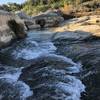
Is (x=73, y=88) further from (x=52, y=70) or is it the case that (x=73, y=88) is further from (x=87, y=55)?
(x=87, y=55)

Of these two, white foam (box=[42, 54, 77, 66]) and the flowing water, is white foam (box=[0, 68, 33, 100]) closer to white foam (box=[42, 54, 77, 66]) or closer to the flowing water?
the flowing water

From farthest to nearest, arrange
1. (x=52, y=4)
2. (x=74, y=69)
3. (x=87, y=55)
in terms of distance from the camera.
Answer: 1. (x=52, y=4)
2. (x=87, y=55)
3. (x=74, y=69)

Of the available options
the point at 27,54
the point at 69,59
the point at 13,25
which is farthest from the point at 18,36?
the point at 69,59

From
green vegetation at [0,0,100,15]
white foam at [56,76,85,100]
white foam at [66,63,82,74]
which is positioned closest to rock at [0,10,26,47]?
white foam at [66,63,82,74]

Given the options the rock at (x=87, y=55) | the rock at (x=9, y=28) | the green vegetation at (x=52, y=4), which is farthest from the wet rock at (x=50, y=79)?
the green vegetation at (x=52, y=4)

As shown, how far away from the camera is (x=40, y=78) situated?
1058 cm

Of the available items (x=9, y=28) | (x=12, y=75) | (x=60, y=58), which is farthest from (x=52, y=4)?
(x=12, y=75)

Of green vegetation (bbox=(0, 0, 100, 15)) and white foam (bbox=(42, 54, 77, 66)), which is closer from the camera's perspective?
white foam (bbox=(42, 54, 77, 66))

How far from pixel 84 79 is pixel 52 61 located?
8.79 ft

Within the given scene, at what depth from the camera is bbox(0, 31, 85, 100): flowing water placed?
29.8 feet

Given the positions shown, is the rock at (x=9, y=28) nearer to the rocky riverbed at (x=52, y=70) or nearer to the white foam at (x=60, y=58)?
the rocky riverbed at (x=52, y=70)

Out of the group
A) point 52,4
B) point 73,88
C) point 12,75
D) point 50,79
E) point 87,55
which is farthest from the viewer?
point 52,4

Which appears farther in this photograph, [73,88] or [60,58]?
[60,58]

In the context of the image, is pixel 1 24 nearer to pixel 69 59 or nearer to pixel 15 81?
pixel 69 59
